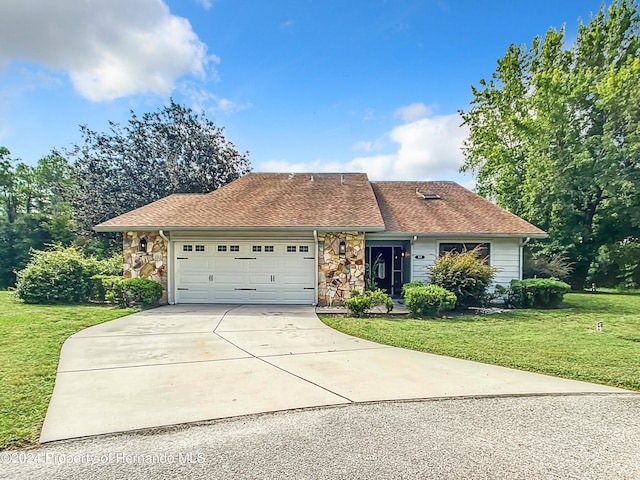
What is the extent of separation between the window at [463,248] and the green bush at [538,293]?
→ 4.24 feet

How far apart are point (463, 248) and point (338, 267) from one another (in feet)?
14.9

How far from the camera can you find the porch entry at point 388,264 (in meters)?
14.1

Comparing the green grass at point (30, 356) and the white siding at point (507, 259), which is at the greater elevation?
the white siding at point (507, 259)

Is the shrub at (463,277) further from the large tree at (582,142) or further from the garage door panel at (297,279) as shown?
the large tree at (582,142)

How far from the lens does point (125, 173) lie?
68.8 ft

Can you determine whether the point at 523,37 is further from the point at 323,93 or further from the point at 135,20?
the point at 135,20

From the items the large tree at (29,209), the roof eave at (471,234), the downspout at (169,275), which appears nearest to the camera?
the downspout at (169,275)

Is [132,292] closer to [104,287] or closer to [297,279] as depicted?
[104,287]

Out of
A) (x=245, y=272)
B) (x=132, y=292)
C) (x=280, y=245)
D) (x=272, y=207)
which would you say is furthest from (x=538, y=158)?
(x=132, y=292)

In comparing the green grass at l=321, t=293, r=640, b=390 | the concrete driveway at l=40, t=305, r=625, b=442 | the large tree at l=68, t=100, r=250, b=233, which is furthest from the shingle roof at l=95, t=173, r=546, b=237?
the large tree at l=68, t=100, r=250, b=233

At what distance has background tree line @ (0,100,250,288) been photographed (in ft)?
66.9

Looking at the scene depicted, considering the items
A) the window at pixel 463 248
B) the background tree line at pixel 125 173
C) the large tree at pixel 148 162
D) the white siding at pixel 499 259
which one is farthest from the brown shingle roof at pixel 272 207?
the background tree line at pixel 125 173

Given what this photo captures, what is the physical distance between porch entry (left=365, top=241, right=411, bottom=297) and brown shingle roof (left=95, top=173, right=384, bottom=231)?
2.09 m

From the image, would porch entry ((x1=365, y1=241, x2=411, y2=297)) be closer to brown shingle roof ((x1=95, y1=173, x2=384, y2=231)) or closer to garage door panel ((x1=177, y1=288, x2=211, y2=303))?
brown shingle roof ((x1=95, y1=173, x2=384, y2=231))
